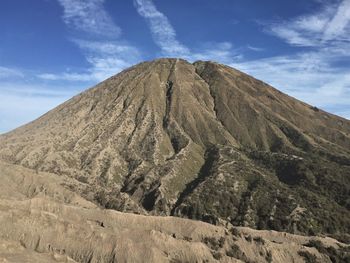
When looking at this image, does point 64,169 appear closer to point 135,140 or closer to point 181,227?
point 135,140

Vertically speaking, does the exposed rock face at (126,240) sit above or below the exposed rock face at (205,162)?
below

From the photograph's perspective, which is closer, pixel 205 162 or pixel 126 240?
pixel 126 240

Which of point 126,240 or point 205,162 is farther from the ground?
point 205,162

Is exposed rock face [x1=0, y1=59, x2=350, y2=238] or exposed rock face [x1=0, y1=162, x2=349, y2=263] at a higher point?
exposed rock face [x1=0, y1=59, x2=350, y2=238]

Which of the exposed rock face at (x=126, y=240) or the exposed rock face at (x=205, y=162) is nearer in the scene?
the exposed rock face at (x=126, y=240)

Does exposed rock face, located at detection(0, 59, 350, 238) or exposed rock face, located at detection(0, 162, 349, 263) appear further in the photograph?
exposed rock face, located at detection(0, 59, 350, 238)
